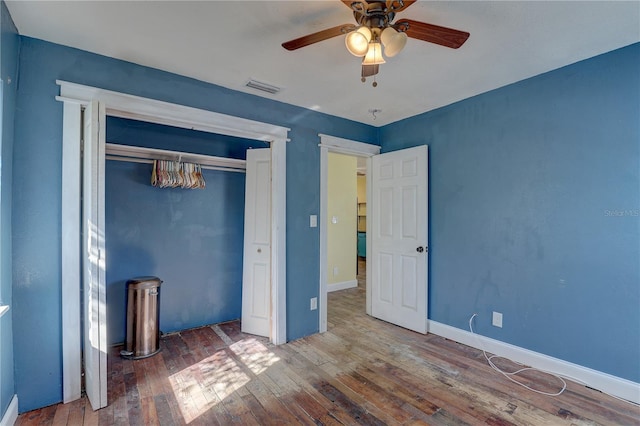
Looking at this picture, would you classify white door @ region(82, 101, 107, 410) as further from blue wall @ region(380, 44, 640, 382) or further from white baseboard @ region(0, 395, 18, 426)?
blue wall @ region(380, 44, 640, 382)

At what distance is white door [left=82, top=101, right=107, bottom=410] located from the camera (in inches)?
81.1

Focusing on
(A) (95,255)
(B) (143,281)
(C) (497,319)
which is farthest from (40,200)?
(C) (497,319)

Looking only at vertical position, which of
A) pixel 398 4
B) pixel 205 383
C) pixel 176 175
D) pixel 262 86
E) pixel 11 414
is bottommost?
pixel 205 383

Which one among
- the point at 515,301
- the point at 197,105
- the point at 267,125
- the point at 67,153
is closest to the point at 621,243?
the point at 515,301

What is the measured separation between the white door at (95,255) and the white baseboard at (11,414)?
38 centimetres

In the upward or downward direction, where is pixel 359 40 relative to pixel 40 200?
upward

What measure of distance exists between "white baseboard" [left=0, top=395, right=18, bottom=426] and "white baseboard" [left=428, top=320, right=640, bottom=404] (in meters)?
3.53

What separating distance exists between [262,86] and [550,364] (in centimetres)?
348

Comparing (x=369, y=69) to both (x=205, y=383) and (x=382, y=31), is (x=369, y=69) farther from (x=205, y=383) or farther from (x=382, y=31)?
(x=205, y=383)

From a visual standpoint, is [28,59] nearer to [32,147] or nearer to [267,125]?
[32,147]

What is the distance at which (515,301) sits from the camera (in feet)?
9.20

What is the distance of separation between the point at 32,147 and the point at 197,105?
1188 millimetres

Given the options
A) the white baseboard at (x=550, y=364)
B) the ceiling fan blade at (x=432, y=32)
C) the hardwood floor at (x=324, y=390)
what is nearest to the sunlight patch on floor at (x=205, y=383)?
the hardwood floor at (x=324, y=390)

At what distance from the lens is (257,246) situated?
135 inches
